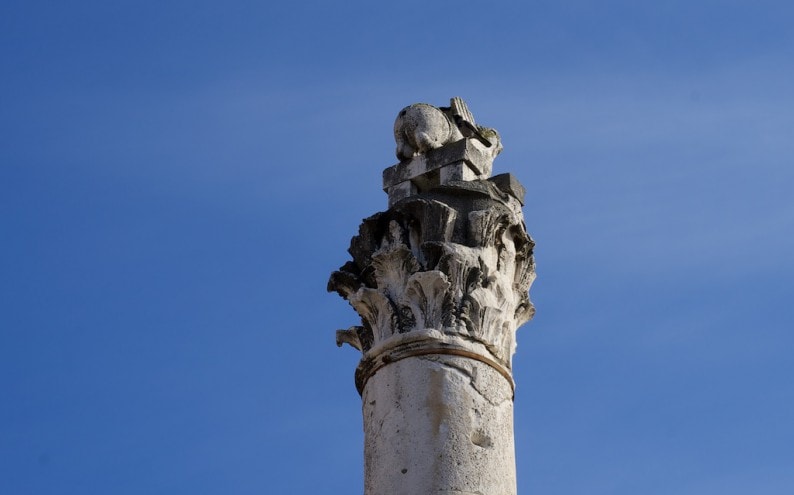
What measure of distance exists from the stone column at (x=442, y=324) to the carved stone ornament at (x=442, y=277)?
1 cm

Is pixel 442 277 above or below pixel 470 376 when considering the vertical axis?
above

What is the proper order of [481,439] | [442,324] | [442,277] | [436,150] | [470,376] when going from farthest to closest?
[436,150], [442,277], [442,324], [470,376], [481,439]

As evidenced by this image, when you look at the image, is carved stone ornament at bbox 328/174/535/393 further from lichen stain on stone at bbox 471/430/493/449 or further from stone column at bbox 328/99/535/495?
lichen stain on stone at bbox 471/430/493/449

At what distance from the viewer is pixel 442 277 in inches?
472

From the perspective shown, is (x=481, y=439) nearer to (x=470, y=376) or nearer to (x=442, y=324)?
(x=470, y=376)

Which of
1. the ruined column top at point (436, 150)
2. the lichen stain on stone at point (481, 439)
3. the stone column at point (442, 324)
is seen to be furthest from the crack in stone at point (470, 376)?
the ruined column top at point (436, 150)

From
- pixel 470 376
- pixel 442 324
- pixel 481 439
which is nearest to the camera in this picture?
pixel 481 439

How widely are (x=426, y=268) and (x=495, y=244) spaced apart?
65 cm

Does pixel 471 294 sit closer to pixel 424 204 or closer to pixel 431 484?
pixel 424 204

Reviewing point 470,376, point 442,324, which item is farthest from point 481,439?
point 442,324

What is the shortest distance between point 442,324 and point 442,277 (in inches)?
13.7

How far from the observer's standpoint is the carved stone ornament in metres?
11.9

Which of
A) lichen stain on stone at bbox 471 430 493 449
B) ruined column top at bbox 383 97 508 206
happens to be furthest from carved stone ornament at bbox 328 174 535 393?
lichen stain on stone at bbox 471 430 493 449

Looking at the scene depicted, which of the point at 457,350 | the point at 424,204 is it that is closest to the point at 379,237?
the point at 424,204
